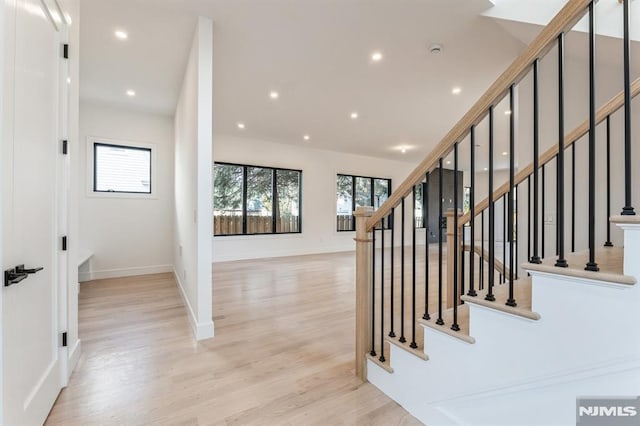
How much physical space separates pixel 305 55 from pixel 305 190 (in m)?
4.79

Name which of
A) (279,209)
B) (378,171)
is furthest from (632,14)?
(378,171)

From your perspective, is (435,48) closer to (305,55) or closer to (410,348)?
(305,55)

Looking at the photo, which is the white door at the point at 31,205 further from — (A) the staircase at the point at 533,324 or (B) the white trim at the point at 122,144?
(B) the white trim at the point at 122,144

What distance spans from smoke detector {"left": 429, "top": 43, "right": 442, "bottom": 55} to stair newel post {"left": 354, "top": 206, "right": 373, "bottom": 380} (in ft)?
7.47

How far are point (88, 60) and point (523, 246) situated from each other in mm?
5421

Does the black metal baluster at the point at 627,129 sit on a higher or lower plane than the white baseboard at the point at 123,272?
higher

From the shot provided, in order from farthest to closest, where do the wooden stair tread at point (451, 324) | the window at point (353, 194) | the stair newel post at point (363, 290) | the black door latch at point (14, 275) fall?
1. the window at point (353, 194)
2. the stair newel post at point (363, 290)
3. the wooden stair tread at point (451, 324)
4. the black door latch at point (14, 275)

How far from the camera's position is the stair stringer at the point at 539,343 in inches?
37.6

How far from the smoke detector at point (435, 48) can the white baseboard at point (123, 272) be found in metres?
5.39

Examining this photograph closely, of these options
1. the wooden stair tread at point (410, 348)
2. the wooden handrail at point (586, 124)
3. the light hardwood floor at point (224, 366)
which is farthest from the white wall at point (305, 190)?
the wooden handrail at point (586, 124)

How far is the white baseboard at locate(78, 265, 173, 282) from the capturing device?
4801 millimetres

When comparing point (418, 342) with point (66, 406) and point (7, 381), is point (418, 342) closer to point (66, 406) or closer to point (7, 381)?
point (7, 381)

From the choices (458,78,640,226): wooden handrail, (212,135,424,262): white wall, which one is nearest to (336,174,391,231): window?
(212,135,424,262): white wall

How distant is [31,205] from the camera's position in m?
1.52
